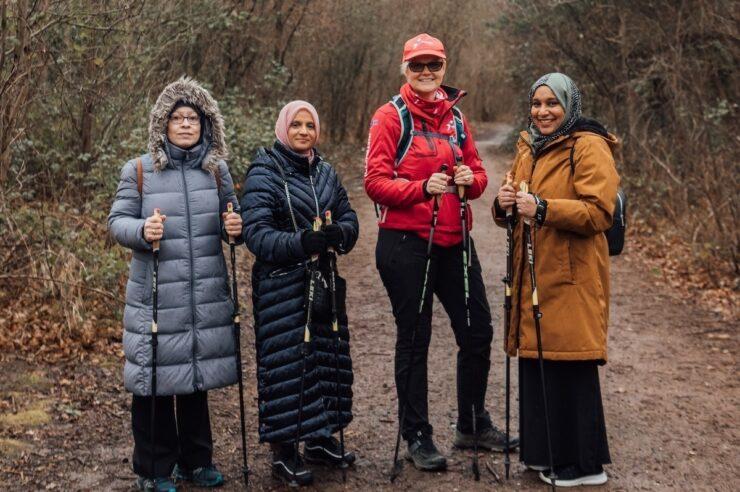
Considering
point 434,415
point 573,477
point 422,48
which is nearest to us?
point 573,477

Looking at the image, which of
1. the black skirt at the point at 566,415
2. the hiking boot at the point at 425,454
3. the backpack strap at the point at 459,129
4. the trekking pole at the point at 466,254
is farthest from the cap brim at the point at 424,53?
the hiking boot at the point at 425,454

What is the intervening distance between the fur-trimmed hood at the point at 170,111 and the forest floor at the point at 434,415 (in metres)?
1.76

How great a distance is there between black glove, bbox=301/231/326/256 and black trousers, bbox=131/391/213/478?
0.97 metres

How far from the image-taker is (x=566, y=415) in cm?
454

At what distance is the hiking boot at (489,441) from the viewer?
5035 mm

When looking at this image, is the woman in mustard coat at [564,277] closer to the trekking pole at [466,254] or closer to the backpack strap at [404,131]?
the trekking pole at [466,254]

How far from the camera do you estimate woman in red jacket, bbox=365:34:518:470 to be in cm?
461

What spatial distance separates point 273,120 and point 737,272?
25.7 ft

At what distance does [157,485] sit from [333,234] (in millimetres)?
1565

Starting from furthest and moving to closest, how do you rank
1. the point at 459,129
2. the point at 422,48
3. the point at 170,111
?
the point at 459,129 → the point at 422,48 → the point at 170,111

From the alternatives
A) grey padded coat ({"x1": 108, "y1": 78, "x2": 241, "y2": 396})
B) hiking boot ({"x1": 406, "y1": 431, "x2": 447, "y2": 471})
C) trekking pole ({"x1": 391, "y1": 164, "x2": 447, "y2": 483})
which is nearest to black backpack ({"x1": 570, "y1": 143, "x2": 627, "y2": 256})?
trekking pole ({"x1": 391, "y1": 164, "x2": 447, "y2": 483})

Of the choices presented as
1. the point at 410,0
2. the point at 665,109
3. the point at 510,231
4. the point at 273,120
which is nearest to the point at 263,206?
the point at 510,231

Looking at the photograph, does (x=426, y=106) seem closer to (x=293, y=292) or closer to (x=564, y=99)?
(x=564, y=99)

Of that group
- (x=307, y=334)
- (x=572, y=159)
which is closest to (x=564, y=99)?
(x=572, y=159)
